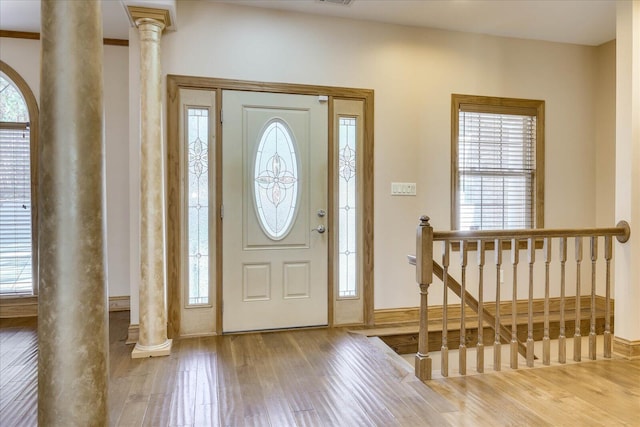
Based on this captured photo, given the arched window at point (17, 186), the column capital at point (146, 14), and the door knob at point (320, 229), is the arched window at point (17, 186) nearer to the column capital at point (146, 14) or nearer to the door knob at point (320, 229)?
the column capital at point (146, 14)

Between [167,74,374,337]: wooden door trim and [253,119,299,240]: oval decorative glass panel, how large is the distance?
321 millimetres

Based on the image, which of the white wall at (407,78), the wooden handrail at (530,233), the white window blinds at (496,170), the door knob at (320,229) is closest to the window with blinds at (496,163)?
the white window blinds at (496,170)

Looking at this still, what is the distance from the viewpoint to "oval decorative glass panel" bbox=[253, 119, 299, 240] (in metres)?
3.42

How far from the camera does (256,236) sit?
11.2ft

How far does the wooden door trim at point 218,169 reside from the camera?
126 inches

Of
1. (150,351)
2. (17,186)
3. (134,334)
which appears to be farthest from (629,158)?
(17,186)

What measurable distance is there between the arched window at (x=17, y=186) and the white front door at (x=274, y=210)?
204 centimetres

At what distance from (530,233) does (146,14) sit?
3.12 meters

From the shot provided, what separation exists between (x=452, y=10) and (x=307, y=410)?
11.0ft

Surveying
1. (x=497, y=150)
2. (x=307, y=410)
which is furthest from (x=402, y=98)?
(x=307, y=410)

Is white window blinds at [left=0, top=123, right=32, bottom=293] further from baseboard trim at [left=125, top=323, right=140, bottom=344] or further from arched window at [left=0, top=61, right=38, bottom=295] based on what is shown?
baseboard trim at [left=125, top=323, right=140, bottom=344]

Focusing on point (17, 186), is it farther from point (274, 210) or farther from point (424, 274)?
point (424, 274)

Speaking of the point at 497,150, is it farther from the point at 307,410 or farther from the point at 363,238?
the point at 307,410

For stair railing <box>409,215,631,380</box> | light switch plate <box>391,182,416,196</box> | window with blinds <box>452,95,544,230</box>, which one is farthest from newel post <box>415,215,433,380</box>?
window with blinds <box>452,95,544,230</box>
